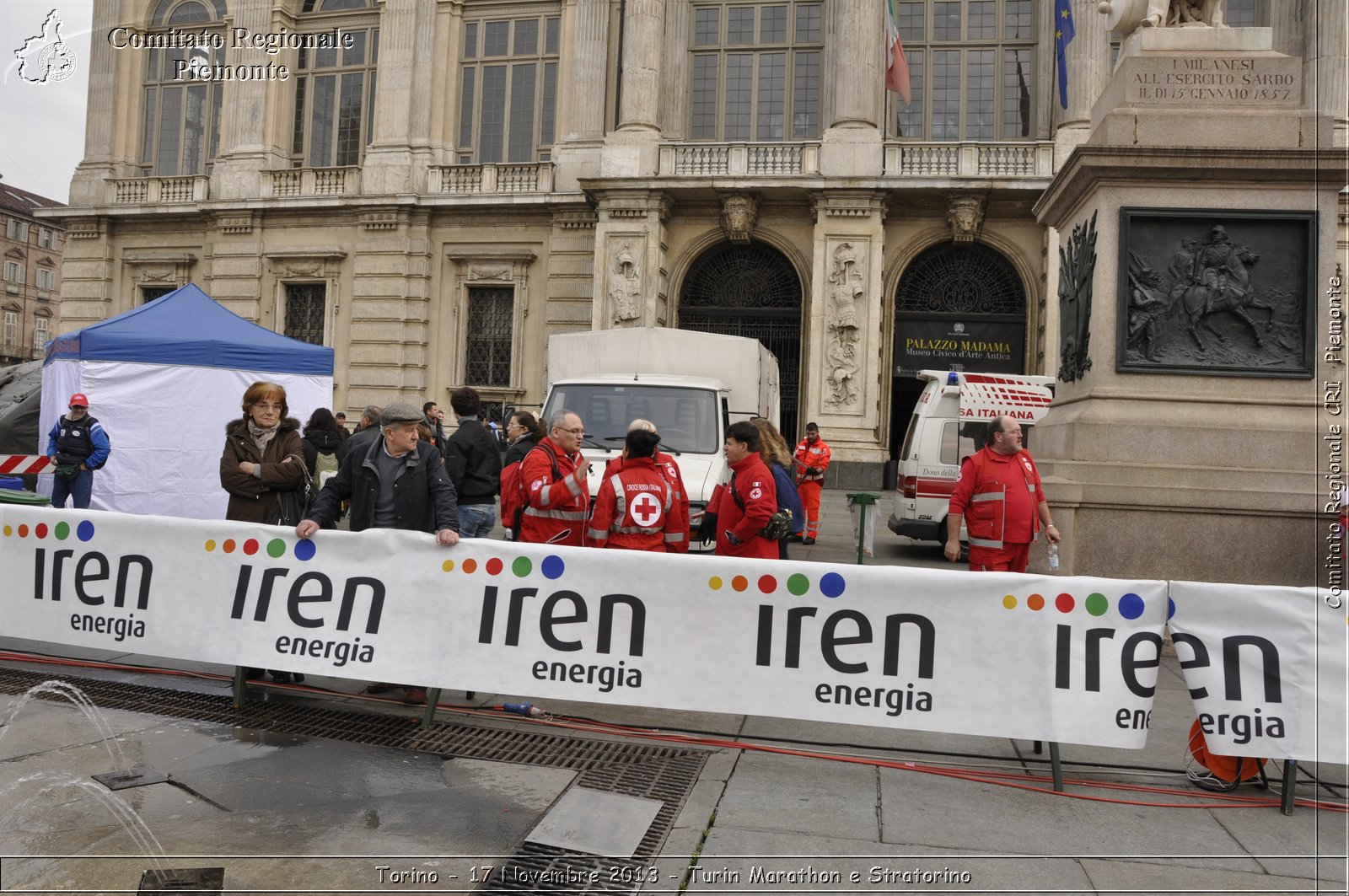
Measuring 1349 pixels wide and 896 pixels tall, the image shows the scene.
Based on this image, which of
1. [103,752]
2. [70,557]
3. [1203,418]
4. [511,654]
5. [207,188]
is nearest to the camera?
[103,752]

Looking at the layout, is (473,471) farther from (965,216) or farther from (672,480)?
(965,216)

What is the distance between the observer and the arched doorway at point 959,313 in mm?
24188

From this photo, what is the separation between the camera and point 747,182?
23703mm

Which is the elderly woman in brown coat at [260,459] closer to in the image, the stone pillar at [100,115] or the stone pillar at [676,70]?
the stone pillar at [676,70]

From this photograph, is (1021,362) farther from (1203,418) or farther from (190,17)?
(190,17)

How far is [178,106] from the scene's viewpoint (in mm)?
30703

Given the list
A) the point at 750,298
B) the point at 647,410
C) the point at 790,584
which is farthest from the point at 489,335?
the point at 790,584

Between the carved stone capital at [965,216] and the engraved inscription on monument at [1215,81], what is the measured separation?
587 inches

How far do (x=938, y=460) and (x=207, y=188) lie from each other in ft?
79.6

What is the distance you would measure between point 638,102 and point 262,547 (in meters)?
20.7

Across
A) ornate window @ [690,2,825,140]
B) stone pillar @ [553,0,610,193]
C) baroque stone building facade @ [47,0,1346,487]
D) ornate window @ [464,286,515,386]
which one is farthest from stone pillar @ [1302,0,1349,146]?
ornate window @ [464,286,515,386]

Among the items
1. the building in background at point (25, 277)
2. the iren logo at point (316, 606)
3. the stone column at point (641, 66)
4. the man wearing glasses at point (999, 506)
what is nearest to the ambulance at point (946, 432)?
the man wearing glasses at point (999, 506)

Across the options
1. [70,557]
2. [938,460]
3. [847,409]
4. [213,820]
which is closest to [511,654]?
[213,820]

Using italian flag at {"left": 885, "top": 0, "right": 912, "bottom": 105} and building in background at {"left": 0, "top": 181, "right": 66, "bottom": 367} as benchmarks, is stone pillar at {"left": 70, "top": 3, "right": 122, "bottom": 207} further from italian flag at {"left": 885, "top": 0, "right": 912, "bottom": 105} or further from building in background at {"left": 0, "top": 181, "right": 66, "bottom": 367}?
building in background at {"left": 0, "top": 181, "right": 66, "bottom": 367}
